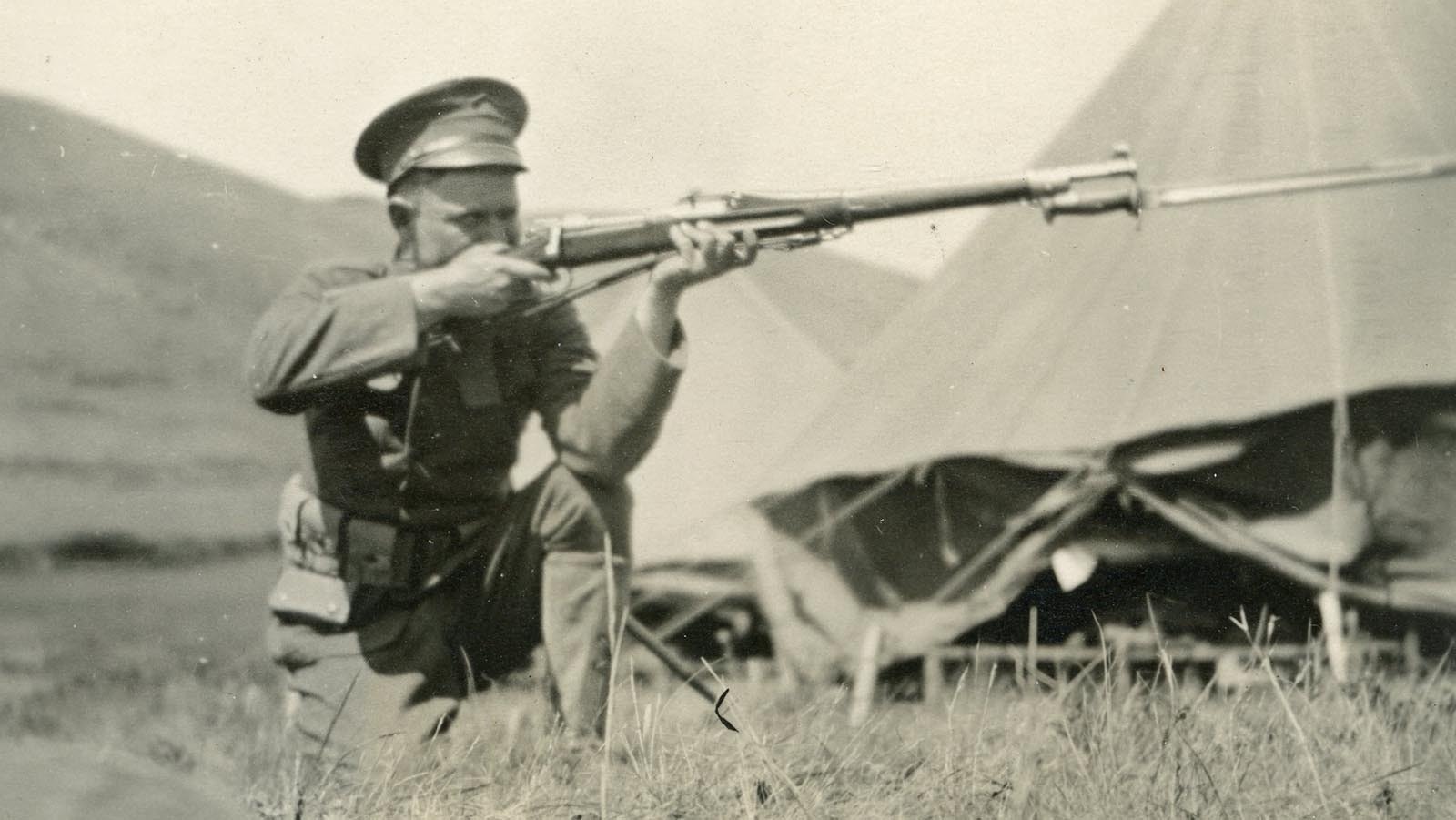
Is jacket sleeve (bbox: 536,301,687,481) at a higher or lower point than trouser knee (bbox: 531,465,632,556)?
higher

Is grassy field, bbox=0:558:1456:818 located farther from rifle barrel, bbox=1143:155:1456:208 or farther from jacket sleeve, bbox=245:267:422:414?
rifle barrel, bbox=1143:155:1456:208

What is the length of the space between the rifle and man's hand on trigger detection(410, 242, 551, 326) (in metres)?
0.09

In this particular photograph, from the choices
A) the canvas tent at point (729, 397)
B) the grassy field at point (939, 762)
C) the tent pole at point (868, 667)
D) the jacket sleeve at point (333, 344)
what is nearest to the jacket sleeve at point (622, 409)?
the jacket sleeve at point (333, 344)

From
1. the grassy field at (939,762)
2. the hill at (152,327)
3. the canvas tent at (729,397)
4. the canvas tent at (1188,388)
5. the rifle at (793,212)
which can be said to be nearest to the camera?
the grassy field at (939,762)

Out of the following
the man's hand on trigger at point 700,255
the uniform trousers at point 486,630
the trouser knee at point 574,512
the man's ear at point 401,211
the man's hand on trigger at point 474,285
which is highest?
the man's hand on trigger at point 700,255

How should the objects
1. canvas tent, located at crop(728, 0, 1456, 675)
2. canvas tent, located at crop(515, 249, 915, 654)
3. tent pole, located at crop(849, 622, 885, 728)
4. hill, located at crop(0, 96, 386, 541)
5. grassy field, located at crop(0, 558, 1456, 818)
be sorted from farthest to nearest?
1. hill, located at crop(0, 96, 386, 541)
2. canvas tent, located at crop(515, 249, 915, 654)
3. tent pole, located at crop(849, 622, 885, 728)
4. canvas tent, located at crop(728, 0, 1456, 675)
5. grassy field, located at crop(0, 558, 1456, 818)

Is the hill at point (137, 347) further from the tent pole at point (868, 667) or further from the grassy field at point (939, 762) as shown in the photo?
the grassy field at point (939, 762)

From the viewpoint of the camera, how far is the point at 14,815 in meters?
1.56

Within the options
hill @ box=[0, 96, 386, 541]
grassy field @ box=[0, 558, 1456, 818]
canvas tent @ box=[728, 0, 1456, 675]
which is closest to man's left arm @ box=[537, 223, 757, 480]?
grassy field @ box=[0, 558, 1456, 818]

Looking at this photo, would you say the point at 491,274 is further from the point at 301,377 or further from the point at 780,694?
the point at 780,694

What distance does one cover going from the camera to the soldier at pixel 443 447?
268 centimetres

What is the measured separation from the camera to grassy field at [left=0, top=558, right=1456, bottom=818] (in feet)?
6.23

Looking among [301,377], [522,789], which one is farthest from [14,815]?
[301,377]

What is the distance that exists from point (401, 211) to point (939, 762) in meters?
1.52
